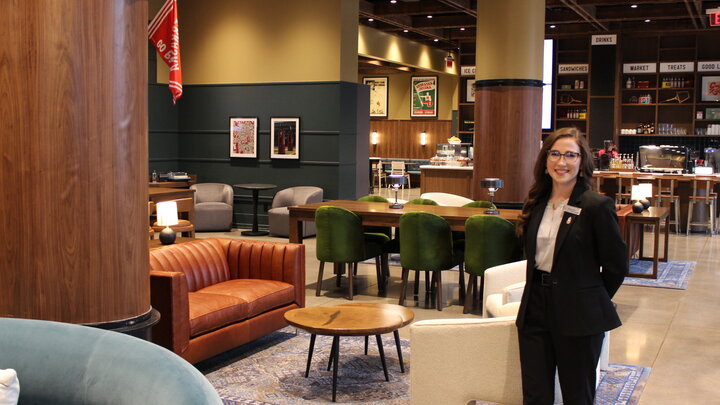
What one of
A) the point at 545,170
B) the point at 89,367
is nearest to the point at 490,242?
the point at 545,170

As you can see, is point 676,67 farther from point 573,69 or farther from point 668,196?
point 668,196

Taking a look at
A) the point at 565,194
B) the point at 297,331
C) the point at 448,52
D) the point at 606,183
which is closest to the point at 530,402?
the point at 565,194

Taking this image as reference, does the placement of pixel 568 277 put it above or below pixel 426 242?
above

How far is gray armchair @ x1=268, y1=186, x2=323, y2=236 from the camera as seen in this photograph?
11766 millimetres

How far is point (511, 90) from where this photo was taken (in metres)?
10.3

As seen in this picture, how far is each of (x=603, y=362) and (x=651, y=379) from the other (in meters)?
0.33

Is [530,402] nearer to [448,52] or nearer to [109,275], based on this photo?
[109,275]

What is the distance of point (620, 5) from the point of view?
52.4 feet

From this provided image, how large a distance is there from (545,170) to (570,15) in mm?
13769

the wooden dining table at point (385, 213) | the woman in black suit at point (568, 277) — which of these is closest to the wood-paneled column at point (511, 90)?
the wooden dining table at point (385, 213)

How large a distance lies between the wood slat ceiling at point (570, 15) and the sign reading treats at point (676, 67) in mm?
745

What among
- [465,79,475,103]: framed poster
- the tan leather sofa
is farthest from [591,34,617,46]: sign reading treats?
the tan leather sofa

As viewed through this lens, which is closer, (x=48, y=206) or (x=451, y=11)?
(x=48, y=206)

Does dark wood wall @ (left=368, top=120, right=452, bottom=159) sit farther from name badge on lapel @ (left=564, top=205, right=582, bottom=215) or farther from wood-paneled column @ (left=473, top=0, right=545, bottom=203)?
name badge on lapel @ (left=564, top=205, right=582, bottom=215)
